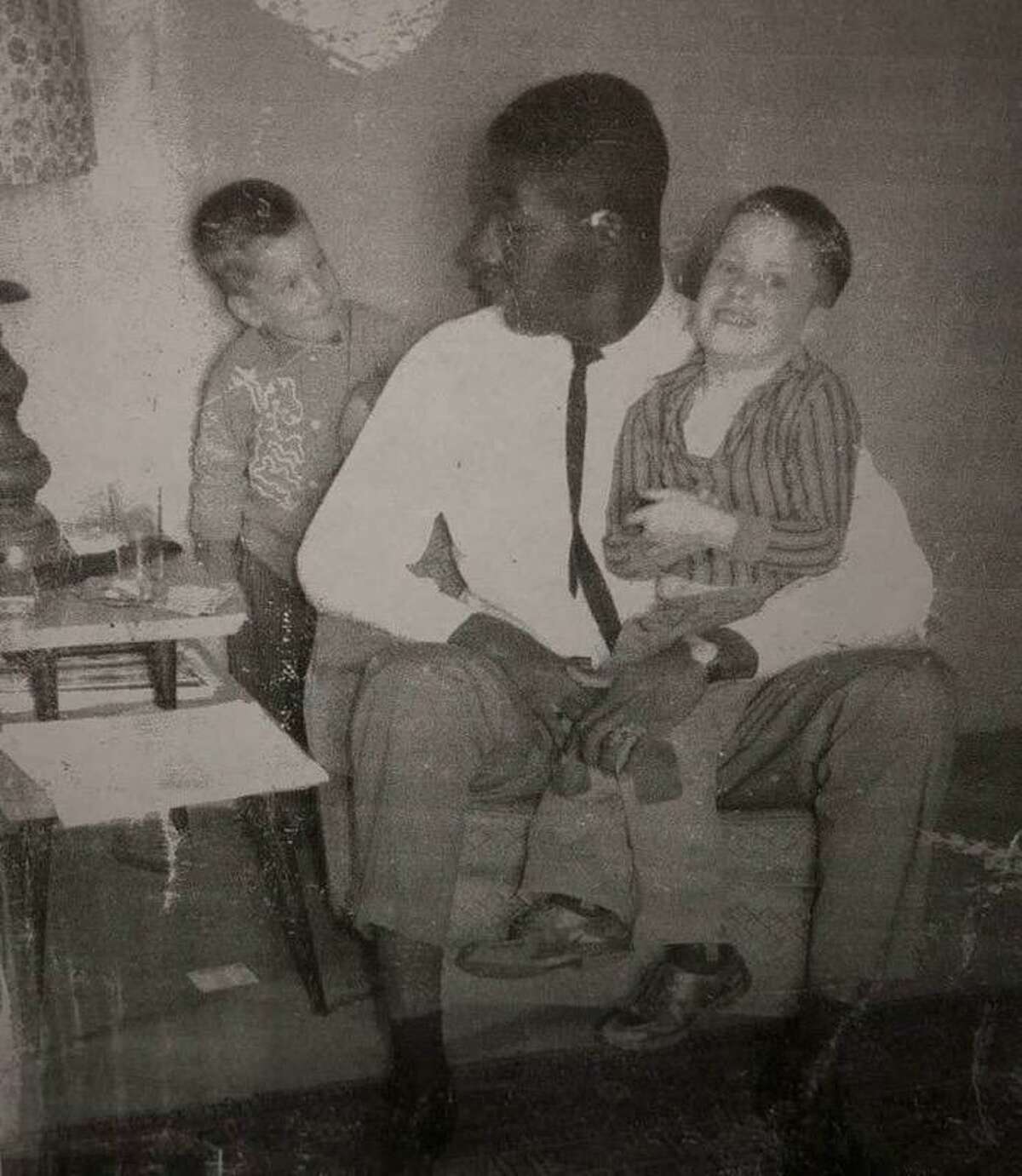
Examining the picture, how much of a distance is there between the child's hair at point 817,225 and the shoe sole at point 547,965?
Answer: 107cm

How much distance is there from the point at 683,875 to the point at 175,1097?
84cm

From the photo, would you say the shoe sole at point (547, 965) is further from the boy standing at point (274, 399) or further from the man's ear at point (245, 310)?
the man's ear at point (245, 310)

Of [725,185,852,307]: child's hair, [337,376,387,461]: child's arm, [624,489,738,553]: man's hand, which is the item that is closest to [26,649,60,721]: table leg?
[337,376,387,461]: child's arm

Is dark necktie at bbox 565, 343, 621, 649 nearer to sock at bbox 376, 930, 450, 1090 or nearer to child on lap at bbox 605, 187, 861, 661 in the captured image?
child on lap at bbox 605, 187, 861, 661

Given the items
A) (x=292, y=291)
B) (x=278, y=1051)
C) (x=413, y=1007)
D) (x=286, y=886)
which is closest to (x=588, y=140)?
(x=292, y=291)

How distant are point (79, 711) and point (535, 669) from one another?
26.5 inches

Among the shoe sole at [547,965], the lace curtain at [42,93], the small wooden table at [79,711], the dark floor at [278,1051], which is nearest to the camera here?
the lace curtain at [42,93]

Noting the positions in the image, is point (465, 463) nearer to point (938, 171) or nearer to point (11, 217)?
point (11, 217)

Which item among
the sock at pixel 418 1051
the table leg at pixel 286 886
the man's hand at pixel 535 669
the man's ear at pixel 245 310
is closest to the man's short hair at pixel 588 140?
the man's ear at pixel 245 310

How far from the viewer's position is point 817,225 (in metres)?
1.67

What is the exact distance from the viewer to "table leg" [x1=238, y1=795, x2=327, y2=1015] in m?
1.78

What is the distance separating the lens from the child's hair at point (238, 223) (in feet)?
4.98

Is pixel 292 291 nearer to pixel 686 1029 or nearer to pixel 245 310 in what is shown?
pixel 245 310

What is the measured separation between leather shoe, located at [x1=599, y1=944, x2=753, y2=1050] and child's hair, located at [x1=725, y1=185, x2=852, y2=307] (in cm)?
106
